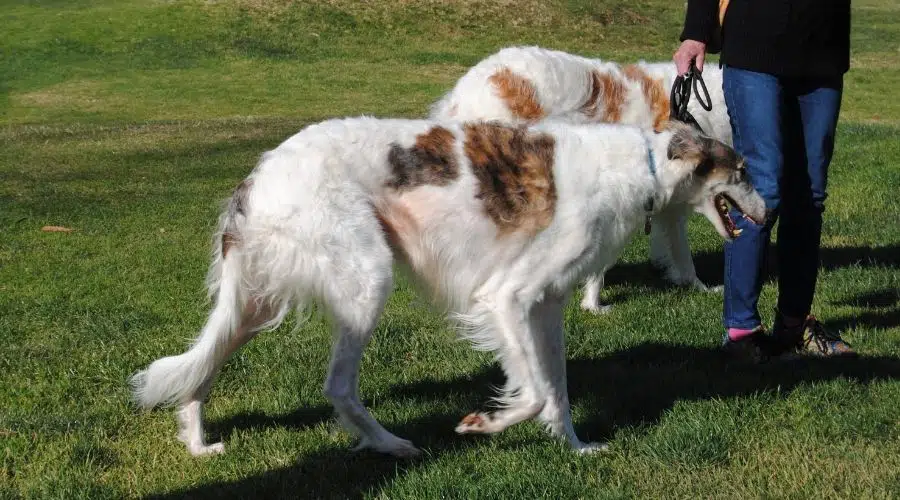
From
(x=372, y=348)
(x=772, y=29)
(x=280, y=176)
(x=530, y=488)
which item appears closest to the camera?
(x=530, y=488)

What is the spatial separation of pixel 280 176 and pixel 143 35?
24.5 metres

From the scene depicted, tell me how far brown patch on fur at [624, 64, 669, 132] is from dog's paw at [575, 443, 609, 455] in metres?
3.49

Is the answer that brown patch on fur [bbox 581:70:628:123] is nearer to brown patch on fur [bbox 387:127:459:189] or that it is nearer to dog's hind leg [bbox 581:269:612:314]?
dog's hind leg [bbox 581:269:612:314]

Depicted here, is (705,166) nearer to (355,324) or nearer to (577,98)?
(355,324)

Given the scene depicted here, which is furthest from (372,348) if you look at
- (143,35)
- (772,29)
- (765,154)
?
(143,35)

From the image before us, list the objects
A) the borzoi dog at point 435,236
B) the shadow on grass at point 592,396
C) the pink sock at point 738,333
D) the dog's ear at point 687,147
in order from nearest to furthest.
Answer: the shadow on grass at point 592,396
the borzoi dog at point 435,236
the dog's ear at point 687,147
the pink sock at point 738,333

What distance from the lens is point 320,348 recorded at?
5.56 m

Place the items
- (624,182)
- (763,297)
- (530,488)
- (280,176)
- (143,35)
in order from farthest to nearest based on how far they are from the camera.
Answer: (143,35) → (763,297) → (624,182) → (280,176) → (530,488)

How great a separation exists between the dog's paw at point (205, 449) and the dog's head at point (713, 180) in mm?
2384

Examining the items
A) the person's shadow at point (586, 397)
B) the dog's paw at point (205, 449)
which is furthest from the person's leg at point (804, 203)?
the dog's paw at point (205, 449)

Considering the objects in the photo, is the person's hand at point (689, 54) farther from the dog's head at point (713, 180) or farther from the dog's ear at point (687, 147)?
the dog's ear at point (687, 147)

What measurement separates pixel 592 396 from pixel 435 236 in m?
1.23

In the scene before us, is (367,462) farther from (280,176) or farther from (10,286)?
(10,286)

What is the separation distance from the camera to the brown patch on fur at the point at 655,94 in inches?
284
